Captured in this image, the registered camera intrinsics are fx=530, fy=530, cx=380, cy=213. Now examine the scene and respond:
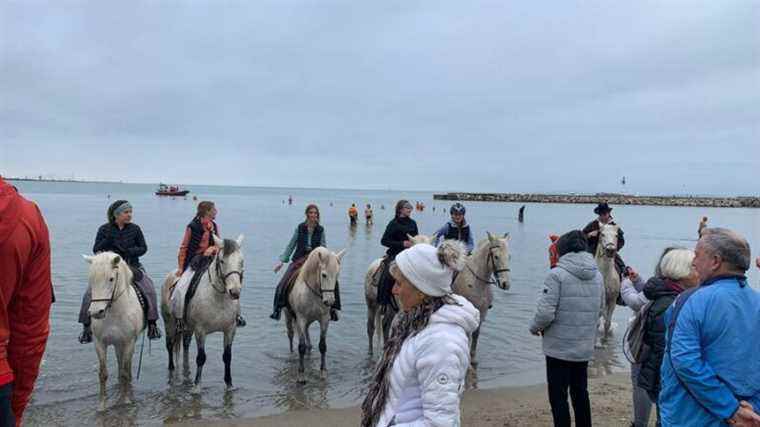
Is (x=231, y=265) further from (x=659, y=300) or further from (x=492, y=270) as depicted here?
(x=659, y=300)

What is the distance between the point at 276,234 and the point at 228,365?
2877cm

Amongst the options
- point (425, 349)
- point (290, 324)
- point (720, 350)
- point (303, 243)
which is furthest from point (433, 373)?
point (290, 324)

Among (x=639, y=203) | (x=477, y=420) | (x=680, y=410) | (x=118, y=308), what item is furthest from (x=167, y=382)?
(x=639, y=203)

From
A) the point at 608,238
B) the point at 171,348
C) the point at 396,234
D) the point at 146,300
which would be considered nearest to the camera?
the point at 146,300

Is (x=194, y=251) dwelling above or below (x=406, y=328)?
below

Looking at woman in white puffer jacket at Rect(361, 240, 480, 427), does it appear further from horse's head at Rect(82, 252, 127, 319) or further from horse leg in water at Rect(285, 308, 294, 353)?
horse leg in water at Rect(285, 308, 294, 353)

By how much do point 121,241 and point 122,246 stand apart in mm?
75

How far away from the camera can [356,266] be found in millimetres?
21906

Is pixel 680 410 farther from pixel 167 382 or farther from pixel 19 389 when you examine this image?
pixel 167 382

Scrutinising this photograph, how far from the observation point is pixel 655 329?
4336 mm

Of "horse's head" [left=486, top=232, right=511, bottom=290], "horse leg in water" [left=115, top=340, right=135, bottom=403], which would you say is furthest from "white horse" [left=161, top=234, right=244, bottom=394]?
"horse's head" [left=486, top=232, right=511, bottom=290]

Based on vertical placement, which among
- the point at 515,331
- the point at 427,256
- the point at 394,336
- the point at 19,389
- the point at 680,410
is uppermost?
the point at 427,256

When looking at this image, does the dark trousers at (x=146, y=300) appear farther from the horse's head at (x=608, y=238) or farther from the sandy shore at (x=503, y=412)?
the horse's head at (x=608, y=238)

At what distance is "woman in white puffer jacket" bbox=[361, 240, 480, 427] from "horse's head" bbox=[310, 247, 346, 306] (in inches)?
199
